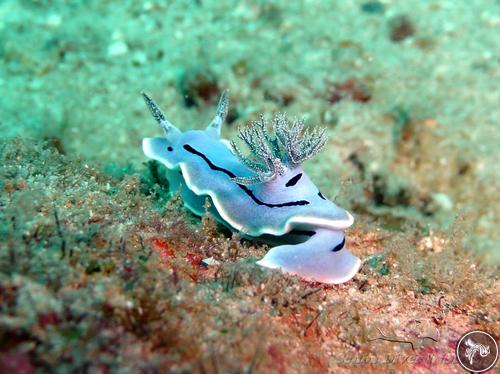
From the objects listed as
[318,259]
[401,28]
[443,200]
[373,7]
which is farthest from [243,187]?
[373,7]

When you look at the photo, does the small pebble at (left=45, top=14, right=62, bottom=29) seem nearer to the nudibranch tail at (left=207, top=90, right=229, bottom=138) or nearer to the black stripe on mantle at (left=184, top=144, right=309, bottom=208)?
the nudibranch tail at (left=207, top=90, right=229, bottom=138)

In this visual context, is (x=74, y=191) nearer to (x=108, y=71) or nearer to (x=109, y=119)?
(x=109, y=119)

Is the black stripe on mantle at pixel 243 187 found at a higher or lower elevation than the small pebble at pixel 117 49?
lower

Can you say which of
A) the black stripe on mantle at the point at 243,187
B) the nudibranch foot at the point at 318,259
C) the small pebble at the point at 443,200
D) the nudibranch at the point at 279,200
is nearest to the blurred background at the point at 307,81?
the small pebble at the point at 443,200

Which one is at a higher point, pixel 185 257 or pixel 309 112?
pixel 185 257

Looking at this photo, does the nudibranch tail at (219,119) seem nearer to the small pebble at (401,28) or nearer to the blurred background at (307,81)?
the blurred background at (307,81)

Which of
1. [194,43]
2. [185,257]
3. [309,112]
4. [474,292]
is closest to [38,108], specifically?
[194,43]

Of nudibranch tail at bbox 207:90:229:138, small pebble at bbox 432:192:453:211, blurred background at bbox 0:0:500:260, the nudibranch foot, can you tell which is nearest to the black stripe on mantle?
the nudibranch foot

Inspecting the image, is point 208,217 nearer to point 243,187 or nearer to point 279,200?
point 243,187
